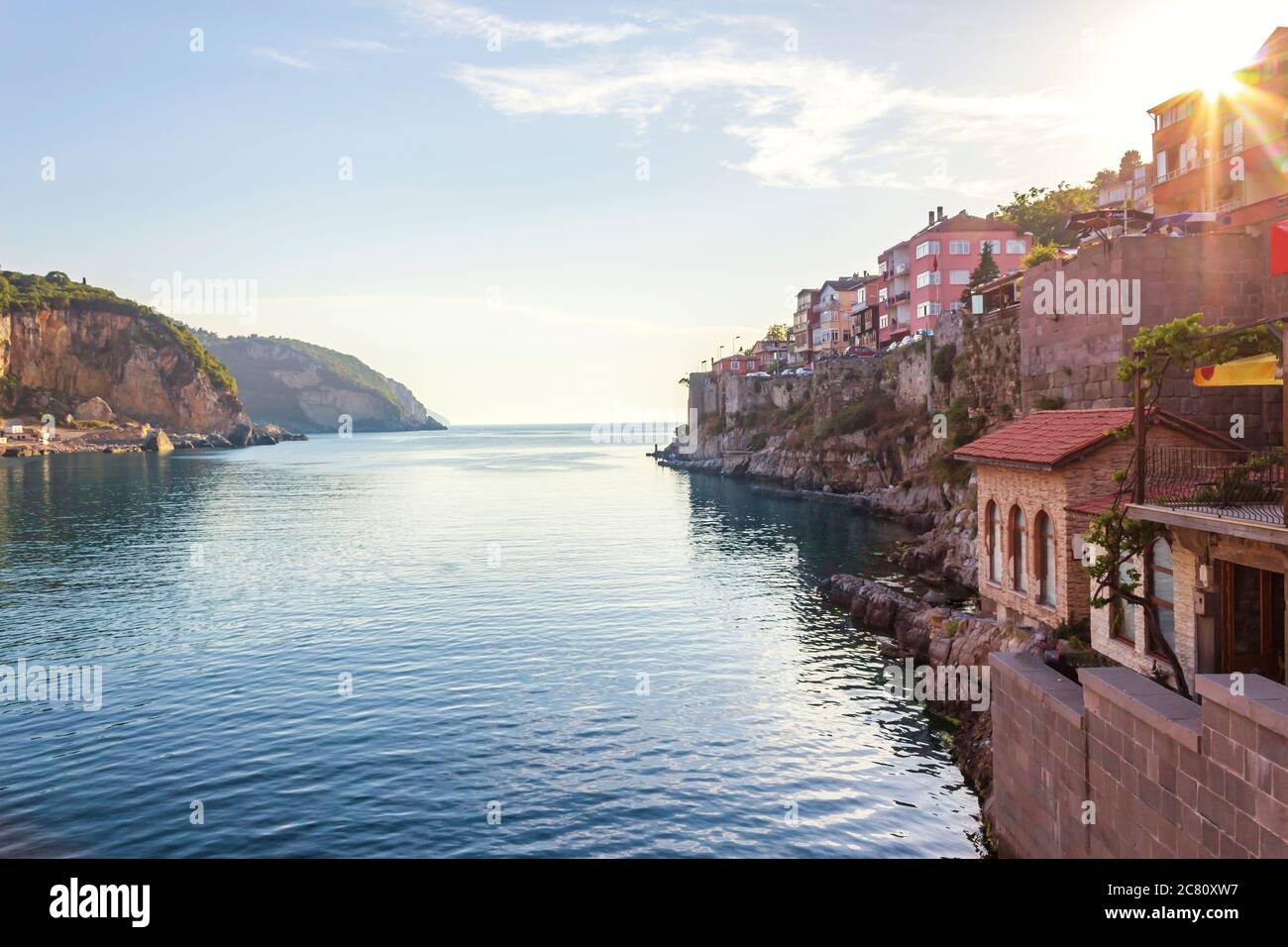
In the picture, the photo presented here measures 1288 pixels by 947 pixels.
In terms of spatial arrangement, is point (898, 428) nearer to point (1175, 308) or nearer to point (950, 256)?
point (950, 256)

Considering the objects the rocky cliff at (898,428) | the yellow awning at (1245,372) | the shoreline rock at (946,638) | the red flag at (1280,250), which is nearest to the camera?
the yellow awning at (1245,372)

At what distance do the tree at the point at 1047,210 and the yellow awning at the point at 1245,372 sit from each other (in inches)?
3588

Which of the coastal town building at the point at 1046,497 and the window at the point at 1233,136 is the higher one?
the window at the point at 1233,136

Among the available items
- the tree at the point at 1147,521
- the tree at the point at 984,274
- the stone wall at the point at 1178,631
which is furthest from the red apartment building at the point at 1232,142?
the stone wall at the point at 1178,631

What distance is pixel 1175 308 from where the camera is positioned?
27.8m

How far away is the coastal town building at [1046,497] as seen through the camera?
24656 millimetres

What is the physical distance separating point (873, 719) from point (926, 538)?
28.5 meters

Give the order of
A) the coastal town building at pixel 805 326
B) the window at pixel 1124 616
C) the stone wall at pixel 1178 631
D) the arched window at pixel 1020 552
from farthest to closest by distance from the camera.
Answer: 1. the coastal town building at pixel 805 326
2. the arched window at pixel 1020 552
3. the window at pixel 1124 616
4. the stone wall at pixel 1178 631

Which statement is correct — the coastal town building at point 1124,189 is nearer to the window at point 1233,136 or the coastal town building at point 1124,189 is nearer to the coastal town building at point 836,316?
the coastal town building at point 836,316

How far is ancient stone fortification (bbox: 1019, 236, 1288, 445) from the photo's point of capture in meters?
25.9

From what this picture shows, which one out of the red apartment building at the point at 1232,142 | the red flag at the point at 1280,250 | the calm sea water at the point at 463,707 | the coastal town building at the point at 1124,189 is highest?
the coastal town building at the point at 1124,189

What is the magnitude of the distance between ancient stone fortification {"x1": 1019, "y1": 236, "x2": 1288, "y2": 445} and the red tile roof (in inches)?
60.5

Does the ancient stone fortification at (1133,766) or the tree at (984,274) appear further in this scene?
the tree at (984,274)
